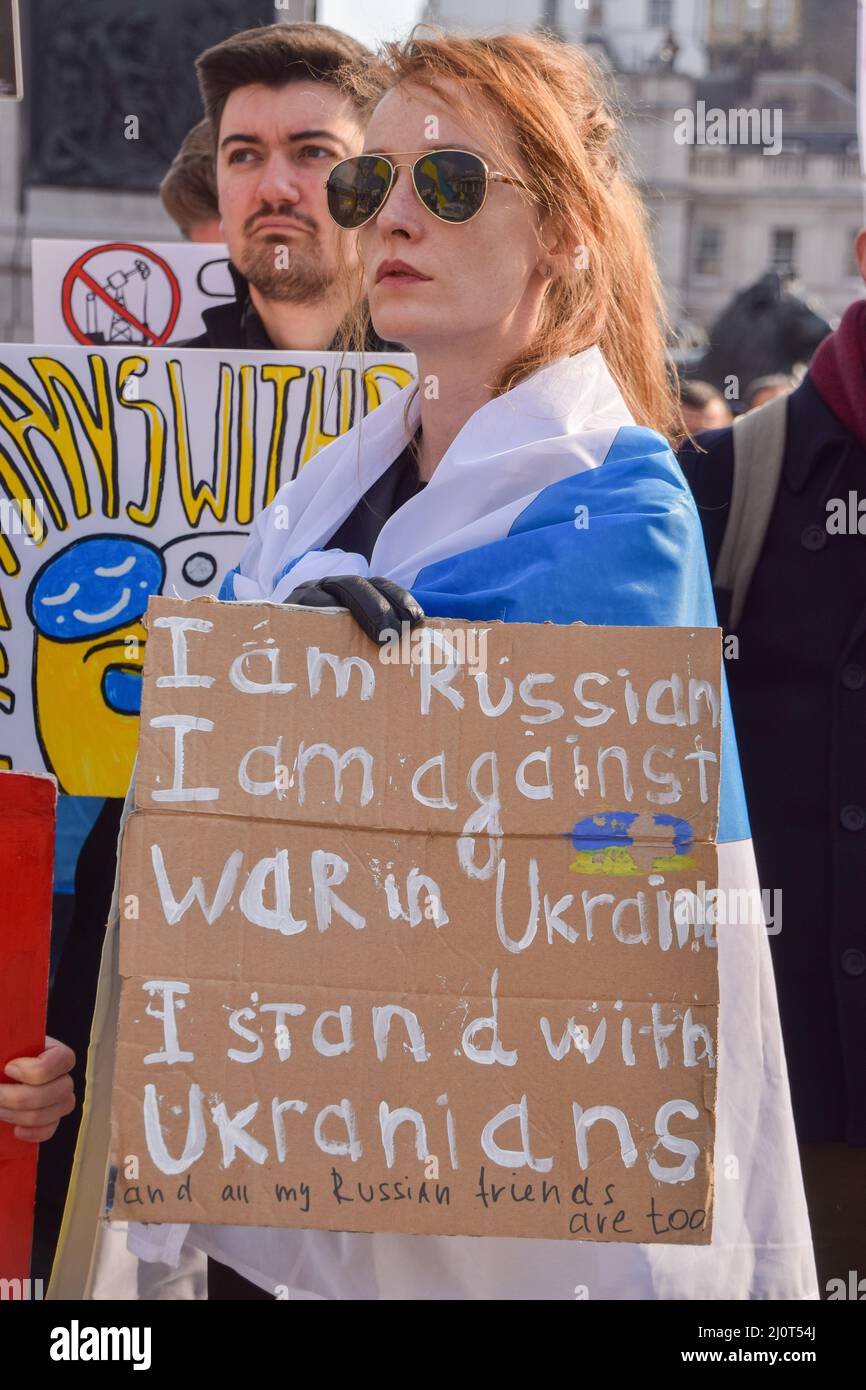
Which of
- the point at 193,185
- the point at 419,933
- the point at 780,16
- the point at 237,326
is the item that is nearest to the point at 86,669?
the point at 237,326

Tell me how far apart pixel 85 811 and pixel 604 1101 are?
1443 millimetres

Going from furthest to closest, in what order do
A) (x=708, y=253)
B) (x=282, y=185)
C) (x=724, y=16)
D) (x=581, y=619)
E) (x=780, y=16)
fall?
(x=724, y=16)
(x=780, y=16)
(x=708, y=253)
(x=282, y=185)
(x=581, y=619)

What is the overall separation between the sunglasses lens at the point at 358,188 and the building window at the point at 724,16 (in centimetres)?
5959

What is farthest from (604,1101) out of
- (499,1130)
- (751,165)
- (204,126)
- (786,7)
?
(786,7)

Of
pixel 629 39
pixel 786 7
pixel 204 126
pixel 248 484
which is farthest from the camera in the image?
pixel 786 7

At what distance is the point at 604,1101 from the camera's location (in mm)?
1824

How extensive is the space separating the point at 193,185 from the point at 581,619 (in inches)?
90.6

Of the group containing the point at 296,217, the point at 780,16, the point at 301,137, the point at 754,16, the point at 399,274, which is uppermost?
the point at 780,16

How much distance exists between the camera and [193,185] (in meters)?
3.86

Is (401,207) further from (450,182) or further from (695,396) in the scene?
(695,396)

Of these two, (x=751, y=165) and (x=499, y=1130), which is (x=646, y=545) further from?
(x=751, y=165)

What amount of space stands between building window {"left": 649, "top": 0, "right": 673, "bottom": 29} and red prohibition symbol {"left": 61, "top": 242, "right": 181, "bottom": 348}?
59.3 metres

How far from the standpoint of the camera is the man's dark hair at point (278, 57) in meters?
3.18
